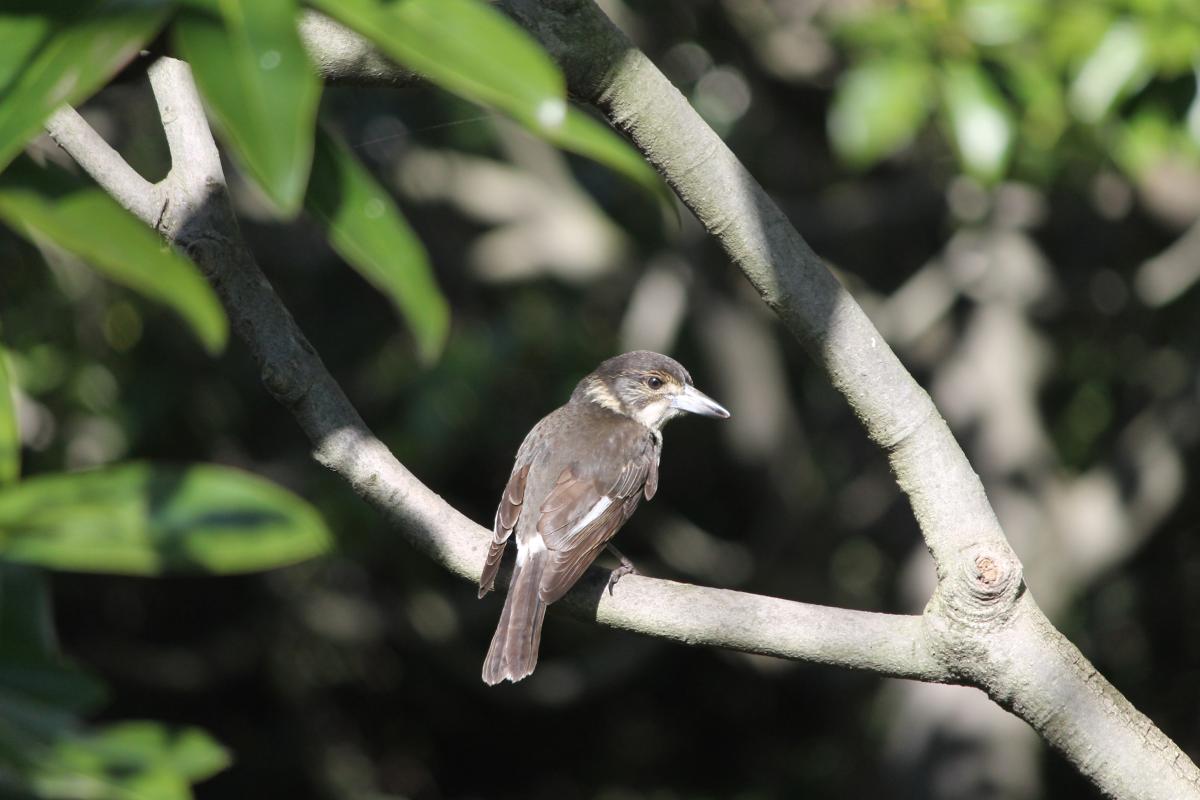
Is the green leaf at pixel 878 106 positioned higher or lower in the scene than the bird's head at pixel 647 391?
lower

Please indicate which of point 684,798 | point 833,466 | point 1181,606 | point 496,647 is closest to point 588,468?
point 496,647

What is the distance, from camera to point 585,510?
4.45m

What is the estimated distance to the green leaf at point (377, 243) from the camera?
1087 mm

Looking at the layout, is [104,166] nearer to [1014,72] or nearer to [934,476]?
[934,476]

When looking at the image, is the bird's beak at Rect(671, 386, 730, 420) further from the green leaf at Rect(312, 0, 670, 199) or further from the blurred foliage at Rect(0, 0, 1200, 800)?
the green leaf at Rect(312, 0, 670, 199)

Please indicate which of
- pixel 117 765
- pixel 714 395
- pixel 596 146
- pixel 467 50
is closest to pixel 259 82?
pixel 467 50

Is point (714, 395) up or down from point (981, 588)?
up

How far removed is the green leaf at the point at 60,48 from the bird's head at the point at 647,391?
430 centimetres

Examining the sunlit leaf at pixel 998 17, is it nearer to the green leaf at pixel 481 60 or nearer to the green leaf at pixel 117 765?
the green leaf at pixel 481 60

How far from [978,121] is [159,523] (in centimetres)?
335

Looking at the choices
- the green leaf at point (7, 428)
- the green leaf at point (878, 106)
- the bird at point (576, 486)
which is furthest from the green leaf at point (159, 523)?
the green leaf at point (878, 106)

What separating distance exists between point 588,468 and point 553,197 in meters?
3.01

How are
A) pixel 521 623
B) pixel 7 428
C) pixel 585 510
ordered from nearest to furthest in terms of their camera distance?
pixel 7 428, pixel 521 623, pixel 585 510

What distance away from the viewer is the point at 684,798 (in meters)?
9.01
